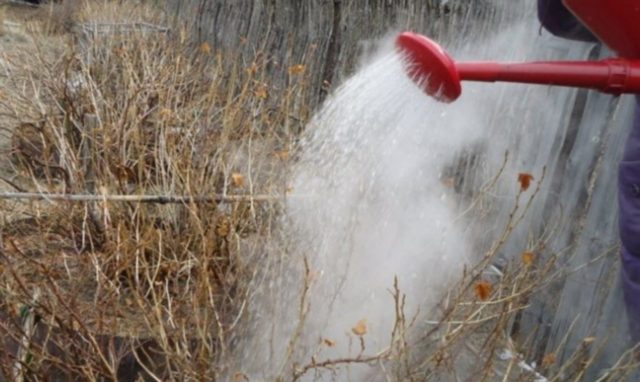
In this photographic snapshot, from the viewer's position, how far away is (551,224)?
3.12m

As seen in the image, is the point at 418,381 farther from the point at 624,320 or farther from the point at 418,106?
the point at 624,320

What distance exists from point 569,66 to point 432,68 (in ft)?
0.98

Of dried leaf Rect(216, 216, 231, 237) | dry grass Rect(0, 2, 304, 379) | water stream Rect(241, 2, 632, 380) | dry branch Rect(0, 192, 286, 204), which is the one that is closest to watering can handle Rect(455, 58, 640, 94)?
water stream Rect(241, 2, 632, 380)

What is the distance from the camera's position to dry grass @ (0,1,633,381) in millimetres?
2158

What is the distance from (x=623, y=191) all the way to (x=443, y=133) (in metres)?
1.63

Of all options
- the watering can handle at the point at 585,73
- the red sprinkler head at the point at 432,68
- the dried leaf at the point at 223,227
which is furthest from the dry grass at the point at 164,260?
the watering can handle at the point at 585,73

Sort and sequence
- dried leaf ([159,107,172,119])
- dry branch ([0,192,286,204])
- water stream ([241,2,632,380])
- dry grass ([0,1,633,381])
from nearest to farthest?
1. dry grass ([0,1,633,381])
2. water stream ([241,2,632,380])
3. dry branch ([0,192,286,204])
4. dried leaf ([159,107,172,119])

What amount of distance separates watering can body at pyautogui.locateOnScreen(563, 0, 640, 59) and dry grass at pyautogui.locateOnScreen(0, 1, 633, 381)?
2.14ft

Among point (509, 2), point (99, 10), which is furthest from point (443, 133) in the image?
point (99, 10)

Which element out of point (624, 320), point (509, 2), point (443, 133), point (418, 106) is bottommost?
point (624, 320)

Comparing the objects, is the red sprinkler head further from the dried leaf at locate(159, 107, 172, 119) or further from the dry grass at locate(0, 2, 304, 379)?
the dried leaf at locate(159, 107, 172, 119)

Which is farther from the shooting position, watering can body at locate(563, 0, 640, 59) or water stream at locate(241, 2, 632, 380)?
water stream at locate(241, 2, 632, 380)

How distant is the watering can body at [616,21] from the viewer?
167 centimetres

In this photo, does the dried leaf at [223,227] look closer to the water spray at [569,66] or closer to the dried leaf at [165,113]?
the dried leaf at [165,113]
